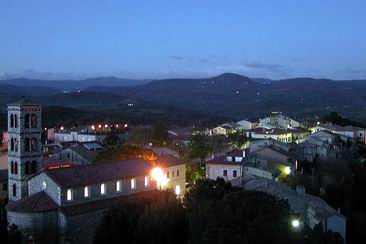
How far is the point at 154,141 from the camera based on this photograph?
270 feet

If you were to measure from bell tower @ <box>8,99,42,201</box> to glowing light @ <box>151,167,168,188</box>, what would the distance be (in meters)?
9.15

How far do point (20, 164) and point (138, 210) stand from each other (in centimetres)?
1261

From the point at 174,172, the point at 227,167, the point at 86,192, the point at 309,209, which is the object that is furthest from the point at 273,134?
the point at 86,192

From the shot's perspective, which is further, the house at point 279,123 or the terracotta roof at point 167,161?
the house at point 279,123

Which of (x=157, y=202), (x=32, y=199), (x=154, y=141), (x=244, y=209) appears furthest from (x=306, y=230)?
(x=154, y=141)

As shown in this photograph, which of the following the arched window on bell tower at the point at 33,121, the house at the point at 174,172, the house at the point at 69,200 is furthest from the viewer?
the house at the point at 174,172

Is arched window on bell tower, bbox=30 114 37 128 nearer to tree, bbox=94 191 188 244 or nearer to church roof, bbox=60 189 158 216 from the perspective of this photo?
church roof, bbox=60 189 158 216

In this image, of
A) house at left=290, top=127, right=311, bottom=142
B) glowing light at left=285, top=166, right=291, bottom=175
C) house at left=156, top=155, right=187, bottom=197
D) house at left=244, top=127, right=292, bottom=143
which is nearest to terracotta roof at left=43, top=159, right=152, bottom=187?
house at left=156, top=155, right=187, bottom=197

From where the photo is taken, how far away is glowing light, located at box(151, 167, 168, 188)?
4674cm

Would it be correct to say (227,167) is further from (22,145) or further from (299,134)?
(299,134)

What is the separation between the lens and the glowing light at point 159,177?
4674 centimetres

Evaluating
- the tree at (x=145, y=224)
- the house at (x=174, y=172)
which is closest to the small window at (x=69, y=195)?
the tree at (x=145, y=224)

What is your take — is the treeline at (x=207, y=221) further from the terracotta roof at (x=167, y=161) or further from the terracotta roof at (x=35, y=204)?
the terracotta roof at (x=167, y=161)

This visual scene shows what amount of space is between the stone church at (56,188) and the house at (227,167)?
468 inches
